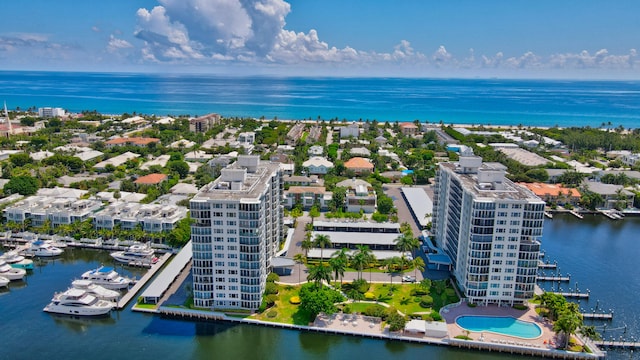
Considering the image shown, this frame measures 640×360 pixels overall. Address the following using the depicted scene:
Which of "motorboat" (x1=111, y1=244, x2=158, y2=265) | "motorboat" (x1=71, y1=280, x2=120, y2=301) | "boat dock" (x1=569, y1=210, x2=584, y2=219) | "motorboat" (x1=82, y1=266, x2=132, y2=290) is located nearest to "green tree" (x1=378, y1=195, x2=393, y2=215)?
"boat dock" (x1=569, y1=210, x2=584, y2=219)

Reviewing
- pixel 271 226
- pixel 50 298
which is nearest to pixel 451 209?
pixel 271 226

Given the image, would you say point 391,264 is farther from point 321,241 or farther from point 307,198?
point 307,198

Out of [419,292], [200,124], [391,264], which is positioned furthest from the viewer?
[200,124]

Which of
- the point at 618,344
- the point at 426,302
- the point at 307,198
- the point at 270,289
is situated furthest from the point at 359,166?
the point at 618,344

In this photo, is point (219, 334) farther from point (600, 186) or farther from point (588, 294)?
point (600, 186)

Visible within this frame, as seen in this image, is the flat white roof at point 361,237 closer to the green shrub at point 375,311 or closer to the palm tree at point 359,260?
the palm tree at point 359,260

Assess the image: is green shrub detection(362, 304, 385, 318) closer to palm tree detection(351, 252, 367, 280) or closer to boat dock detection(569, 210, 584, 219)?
palm tree detection(351, 252, 367, 280)
